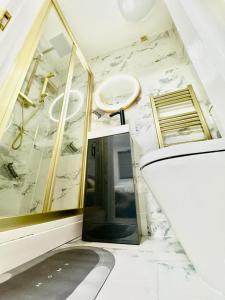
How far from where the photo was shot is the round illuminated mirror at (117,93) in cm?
151

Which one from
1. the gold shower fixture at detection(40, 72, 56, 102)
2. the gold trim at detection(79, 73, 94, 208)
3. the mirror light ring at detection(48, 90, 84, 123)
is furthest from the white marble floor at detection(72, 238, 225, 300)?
the gold shower fixture at detection(40, 72, 56, 102)

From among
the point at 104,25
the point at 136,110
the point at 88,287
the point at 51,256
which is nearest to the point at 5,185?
the point at 51,256

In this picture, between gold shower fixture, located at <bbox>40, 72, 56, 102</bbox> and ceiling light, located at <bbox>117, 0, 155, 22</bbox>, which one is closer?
ceiling light, located at <bbox>117, 0, 155, 22</bbox>

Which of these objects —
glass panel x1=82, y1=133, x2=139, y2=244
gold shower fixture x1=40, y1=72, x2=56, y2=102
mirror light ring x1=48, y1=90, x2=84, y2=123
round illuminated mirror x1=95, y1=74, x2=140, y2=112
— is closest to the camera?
glass panel x1=82, y1=133, x2=139, y2=244

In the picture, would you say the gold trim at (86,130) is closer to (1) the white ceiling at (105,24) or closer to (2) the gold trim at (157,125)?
(1) the white ceiling at (105,24)

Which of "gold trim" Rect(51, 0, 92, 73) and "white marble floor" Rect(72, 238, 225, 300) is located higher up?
"gold trim" Rect(51, 0, 92, 73)

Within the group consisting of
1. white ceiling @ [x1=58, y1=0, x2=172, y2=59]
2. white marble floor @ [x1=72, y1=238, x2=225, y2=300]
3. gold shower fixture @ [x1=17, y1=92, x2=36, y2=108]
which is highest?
white ceiling @ [x1=58, y1=0, x2=172, y2=59]

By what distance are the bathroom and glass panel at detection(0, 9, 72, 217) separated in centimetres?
1

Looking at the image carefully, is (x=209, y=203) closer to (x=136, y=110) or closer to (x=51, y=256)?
(x=51, y=256)

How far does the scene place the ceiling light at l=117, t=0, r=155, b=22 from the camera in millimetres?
1319

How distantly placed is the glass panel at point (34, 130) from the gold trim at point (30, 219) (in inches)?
9.0

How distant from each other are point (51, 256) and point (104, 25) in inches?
85.4

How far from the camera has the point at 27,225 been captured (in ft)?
2.58

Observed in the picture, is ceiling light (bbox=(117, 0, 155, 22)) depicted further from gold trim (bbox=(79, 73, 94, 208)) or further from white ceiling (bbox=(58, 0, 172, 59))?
gold trim (bbox=(79, 73, 94, 208))
